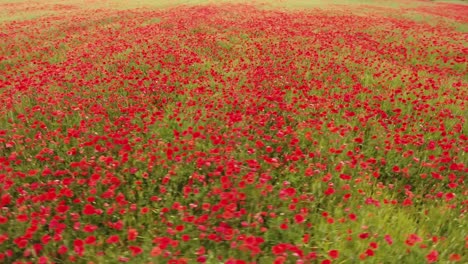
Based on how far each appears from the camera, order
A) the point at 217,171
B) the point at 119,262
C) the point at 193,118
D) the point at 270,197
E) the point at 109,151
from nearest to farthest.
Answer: the point at 119,262 → the point at 270,197 → the point at 217,171 → the point at 109,151 → the point at 193,118

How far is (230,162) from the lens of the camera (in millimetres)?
3582

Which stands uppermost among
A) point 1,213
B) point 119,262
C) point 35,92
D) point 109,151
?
point 35,92

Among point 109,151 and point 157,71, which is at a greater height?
point 157,71

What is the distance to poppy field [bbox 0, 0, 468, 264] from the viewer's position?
2.70 meters

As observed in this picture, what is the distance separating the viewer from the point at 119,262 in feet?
8.47

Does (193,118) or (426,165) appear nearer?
(426,165)

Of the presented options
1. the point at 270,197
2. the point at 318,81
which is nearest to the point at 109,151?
the point at 270,197

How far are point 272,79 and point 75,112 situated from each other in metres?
3.69

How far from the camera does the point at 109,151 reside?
3828 mm

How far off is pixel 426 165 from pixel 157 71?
532 centimetres

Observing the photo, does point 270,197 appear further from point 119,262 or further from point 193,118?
point 193,118

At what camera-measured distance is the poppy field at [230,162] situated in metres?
2.70

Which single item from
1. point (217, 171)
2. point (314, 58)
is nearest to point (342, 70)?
point (314, 58)

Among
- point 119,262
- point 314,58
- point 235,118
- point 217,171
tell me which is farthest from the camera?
point 314,58
